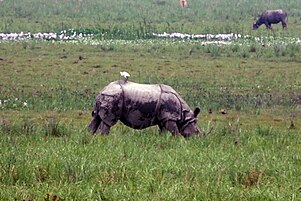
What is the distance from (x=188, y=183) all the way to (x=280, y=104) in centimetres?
876

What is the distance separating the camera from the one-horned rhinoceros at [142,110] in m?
10.5

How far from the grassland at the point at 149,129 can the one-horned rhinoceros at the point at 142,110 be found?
25cm

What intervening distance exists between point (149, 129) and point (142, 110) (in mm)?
1013

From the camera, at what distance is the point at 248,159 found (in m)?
8.48

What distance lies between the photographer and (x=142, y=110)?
34.7ft

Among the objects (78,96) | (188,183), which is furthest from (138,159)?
(78,96)

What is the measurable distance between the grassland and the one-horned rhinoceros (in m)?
0.25

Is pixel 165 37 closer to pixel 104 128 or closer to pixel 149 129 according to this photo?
pixel 149 129

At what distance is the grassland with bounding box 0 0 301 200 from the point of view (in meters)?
7.33

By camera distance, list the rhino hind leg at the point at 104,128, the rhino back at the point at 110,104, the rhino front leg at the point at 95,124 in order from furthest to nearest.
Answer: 1. the rhino front leg at the point at 95,124
2. the rhino hind leg at the point at 104,128
3. the rhino back at the point at 110,104

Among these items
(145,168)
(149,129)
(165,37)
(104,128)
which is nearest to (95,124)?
(104,128)

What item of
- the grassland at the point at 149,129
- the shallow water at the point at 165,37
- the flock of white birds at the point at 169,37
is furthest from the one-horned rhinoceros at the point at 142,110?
the flock of white birds at the point at 169,37

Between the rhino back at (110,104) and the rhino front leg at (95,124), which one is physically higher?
the rhino back at (110,104)

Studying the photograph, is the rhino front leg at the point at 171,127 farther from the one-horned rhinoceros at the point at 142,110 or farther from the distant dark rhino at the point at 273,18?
the distant dark rhino at the point at 273,18
